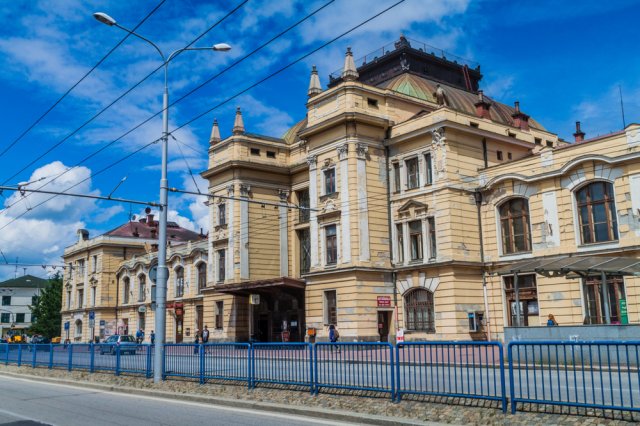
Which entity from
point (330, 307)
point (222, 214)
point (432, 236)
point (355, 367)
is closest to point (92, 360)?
point (355, 367)

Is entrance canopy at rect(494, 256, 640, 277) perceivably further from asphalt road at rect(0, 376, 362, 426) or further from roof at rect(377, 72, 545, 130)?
roof at rect(377, 72, 545, 130)

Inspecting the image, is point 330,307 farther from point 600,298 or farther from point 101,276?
point 101,276

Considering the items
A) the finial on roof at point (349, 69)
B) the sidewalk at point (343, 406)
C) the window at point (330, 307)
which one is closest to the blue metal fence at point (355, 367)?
the sidewalk at point (343, 406)

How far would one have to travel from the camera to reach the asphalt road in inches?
481

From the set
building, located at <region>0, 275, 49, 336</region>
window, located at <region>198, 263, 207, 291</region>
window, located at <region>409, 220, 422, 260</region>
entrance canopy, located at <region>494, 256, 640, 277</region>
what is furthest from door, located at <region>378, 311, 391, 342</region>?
building, located at <region>0, 275, 49, 336</region>

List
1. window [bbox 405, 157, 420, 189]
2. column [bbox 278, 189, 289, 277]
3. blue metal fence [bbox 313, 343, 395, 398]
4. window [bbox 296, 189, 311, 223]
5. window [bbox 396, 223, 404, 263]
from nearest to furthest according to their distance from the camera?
1. blue metal fence [bbox 313, 343, 395, 398]
2. window [bbox 405, 157, 420, 189]
3. window [bbox 396, 223, 404, 263]
4. window [bbox 296, 189, 311, 223]
5. column [bbox 278, 189, 289, 277]

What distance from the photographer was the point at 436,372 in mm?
11883

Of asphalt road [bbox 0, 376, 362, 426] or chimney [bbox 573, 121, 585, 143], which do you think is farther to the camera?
chimney [bbox 573, 121, 585, 143]

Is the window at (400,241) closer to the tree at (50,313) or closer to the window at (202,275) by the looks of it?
the window at (202,275)

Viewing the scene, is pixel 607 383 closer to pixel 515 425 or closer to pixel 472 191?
pixel 515 425

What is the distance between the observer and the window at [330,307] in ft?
123

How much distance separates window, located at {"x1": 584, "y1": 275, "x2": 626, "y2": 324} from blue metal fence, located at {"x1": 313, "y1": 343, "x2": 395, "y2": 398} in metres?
19.2

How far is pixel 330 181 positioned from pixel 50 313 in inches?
2364

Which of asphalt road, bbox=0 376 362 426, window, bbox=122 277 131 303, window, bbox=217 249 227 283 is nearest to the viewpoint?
asphalt road, bbox=0 376 362 426
